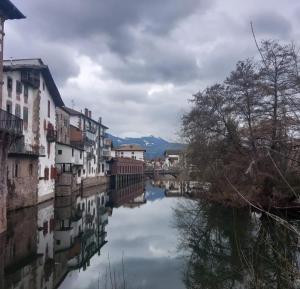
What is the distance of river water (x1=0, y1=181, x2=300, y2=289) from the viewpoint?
13672 millimetres

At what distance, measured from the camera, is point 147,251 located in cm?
1931

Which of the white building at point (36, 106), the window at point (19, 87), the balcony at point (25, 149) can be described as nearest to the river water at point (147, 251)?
the balcony at point (25, 149)

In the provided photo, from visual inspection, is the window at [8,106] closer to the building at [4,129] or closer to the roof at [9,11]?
the building at [4,129]

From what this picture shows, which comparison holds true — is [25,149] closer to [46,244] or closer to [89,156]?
[46,244]

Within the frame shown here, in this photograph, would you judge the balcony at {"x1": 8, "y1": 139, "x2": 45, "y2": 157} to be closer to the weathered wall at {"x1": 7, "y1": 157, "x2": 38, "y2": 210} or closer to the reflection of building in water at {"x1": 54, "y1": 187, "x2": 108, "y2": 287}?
the weathered wall at {"x1": 7, "y1": 157, "x2": 38, "y2": 210}

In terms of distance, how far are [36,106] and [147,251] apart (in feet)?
75.4

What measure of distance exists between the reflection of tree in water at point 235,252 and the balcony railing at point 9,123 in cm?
1114

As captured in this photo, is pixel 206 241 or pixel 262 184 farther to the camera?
pixel 262 184

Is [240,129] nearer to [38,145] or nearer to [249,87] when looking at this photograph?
[249,87]

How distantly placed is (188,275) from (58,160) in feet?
121

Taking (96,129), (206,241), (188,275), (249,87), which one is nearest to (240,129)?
(249,87)

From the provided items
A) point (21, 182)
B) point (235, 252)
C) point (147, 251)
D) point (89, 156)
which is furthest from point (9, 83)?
point (89, 156)

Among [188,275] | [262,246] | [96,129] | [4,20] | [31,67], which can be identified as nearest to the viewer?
[188,275]

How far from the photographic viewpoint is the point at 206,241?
20.6 m
